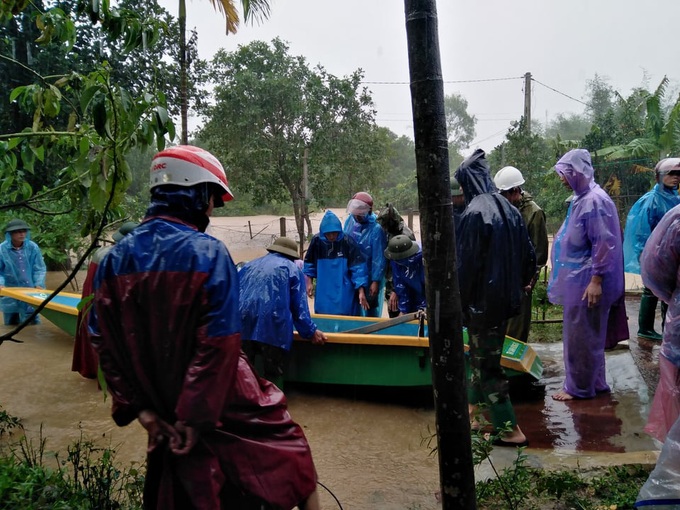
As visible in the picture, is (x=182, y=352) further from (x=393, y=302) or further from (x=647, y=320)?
(x=647, y=320)

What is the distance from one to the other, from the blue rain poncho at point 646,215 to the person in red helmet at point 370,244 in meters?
2.56

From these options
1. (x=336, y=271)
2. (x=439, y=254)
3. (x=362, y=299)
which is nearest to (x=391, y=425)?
(x=362, y=299)

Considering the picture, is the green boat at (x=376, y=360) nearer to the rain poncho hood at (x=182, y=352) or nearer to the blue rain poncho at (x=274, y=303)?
the blue rain poncho at (x=274, y=303)

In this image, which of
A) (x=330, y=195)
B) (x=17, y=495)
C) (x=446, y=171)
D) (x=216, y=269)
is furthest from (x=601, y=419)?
(x=330, y=195)

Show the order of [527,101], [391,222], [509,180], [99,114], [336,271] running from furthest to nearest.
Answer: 1. [527,101]
2. [336,271]
3. [391,222]
4. [509,180]
5. [99,114]

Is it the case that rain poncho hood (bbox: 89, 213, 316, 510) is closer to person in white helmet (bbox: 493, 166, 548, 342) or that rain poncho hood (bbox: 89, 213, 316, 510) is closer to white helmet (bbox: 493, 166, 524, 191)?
white helmet (bbox: 493, 166, 524, 191)

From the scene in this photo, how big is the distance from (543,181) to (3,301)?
614 inches

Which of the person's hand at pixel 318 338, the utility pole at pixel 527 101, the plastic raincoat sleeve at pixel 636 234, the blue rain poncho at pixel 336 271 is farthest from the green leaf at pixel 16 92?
the utility pole at pixel 527 101

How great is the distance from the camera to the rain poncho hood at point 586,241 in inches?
166

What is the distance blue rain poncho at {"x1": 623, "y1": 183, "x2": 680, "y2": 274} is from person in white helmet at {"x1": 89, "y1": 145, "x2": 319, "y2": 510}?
5009mm

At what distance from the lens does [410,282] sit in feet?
18.0

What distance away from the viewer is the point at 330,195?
15117mm

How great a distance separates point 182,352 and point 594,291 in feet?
11.2

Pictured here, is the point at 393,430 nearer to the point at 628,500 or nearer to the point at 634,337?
the point at 628,500
